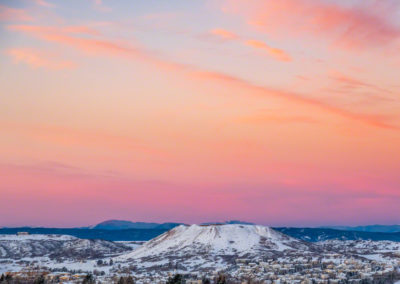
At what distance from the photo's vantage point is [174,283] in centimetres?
18988

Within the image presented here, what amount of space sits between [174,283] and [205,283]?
1162 centimetres

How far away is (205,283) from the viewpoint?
19300 cm
